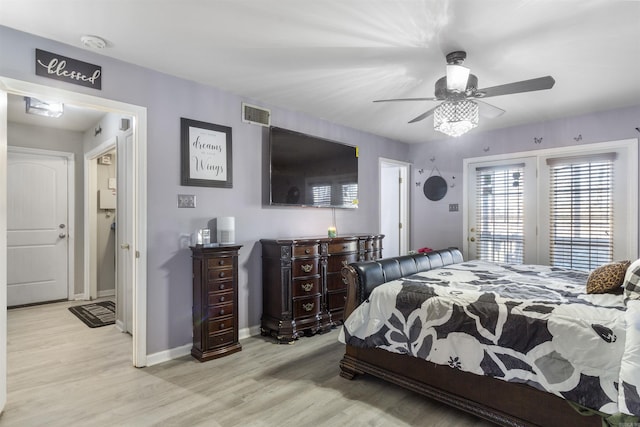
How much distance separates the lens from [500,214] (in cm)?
473

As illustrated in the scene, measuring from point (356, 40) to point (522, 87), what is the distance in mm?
1174

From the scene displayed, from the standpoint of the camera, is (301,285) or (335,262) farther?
(335,262)

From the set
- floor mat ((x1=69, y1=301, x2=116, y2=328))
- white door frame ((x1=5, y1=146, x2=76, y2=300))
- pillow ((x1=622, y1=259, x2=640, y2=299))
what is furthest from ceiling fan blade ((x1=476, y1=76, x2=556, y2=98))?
white door frame ((x1=5, y1=146, x2=76, y2=300))

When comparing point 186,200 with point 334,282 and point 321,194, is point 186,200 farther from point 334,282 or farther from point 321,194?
point 334,282

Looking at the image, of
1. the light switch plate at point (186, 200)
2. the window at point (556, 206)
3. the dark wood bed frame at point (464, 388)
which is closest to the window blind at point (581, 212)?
the window at point (556, 206)

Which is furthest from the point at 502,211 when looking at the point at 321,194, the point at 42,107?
the point at 42,107

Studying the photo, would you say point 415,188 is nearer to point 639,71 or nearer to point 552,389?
point 639,71

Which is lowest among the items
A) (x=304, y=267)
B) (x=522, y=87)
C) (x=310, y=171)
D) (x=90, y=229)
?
(x=304, y=267)

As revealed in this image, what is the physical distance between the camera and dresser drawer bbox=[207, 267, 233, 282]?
293 cm

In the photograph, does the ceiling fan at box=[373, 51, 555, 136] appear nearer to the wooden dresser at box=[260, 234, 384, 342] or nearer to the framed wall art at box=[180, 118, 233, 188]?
the wooden dresser at box=[260, 234, 384, 342]

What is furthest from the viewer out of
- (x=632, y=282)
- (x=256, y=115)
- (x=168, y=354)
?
(x=256, y=115)

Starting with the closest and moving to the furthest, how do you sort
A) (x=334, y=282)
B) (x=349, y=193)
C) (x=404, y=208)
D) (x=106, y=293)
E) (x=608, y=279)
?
(x=608, y=279), (x=334, y=282), (x=349, y=193), (x=106, y=293), (x=404, y=208)

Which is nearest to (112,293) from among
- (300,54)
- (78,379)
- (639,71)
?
(78,379)

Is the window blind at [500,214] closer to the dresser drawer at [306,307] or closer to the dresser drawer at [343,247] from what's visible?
the dresser drawer at [343,247]
